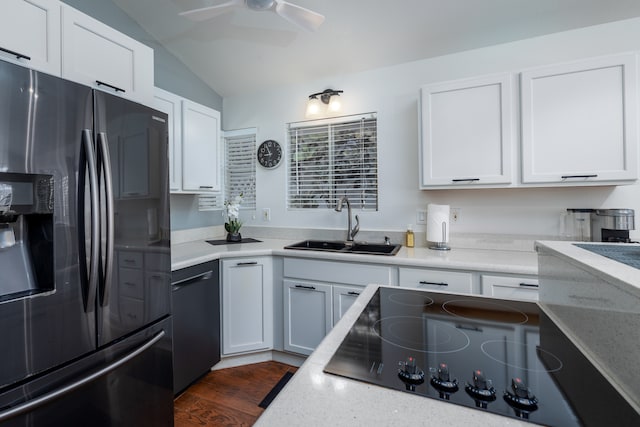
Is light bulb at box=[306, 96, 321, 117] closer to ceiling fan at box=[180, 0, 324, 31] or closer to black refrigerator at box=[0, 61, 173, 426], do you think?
ceiling fan at box=[180, 0, 324, 31]

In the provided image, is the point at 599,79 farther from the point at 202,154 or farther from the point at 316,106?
the point at 202,154

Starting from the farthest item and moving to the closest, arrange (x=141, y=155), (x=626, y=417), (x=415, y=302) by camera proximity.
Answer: (x=141, y=155) < (x=415, y=302) < (x=626, y=417)

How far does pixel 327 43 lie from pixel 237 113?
1.27 m

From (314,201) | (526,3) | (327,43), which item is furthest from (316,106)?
(526,3)

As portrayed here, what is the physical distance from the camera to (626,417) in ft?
1.59

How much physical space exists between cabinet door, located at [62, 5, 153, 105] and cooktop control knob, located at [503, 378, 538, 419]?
199cm

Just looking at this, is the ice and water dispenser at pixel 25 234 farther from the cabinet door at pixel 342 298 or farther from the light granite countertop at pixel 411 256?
the cabinet door at pixel 342 298

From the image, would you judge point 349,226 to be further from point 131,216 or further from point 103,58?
point 103,58

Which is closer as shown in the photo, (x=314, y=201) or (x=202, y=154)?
(x=202, y=154)

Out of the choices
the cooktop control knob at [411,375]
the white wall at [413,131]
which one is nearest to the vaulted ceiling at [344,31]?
the white wall at [413,131]

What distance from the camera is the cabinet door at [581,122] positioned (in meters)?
1.70

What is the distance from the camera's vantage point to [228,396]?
1.98m

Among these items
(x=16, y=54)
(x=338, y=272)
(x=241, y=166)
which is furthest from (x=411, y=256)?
(x=16, y=54)

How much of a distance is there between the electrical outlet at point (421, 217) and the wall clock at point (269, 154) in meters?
1.44
